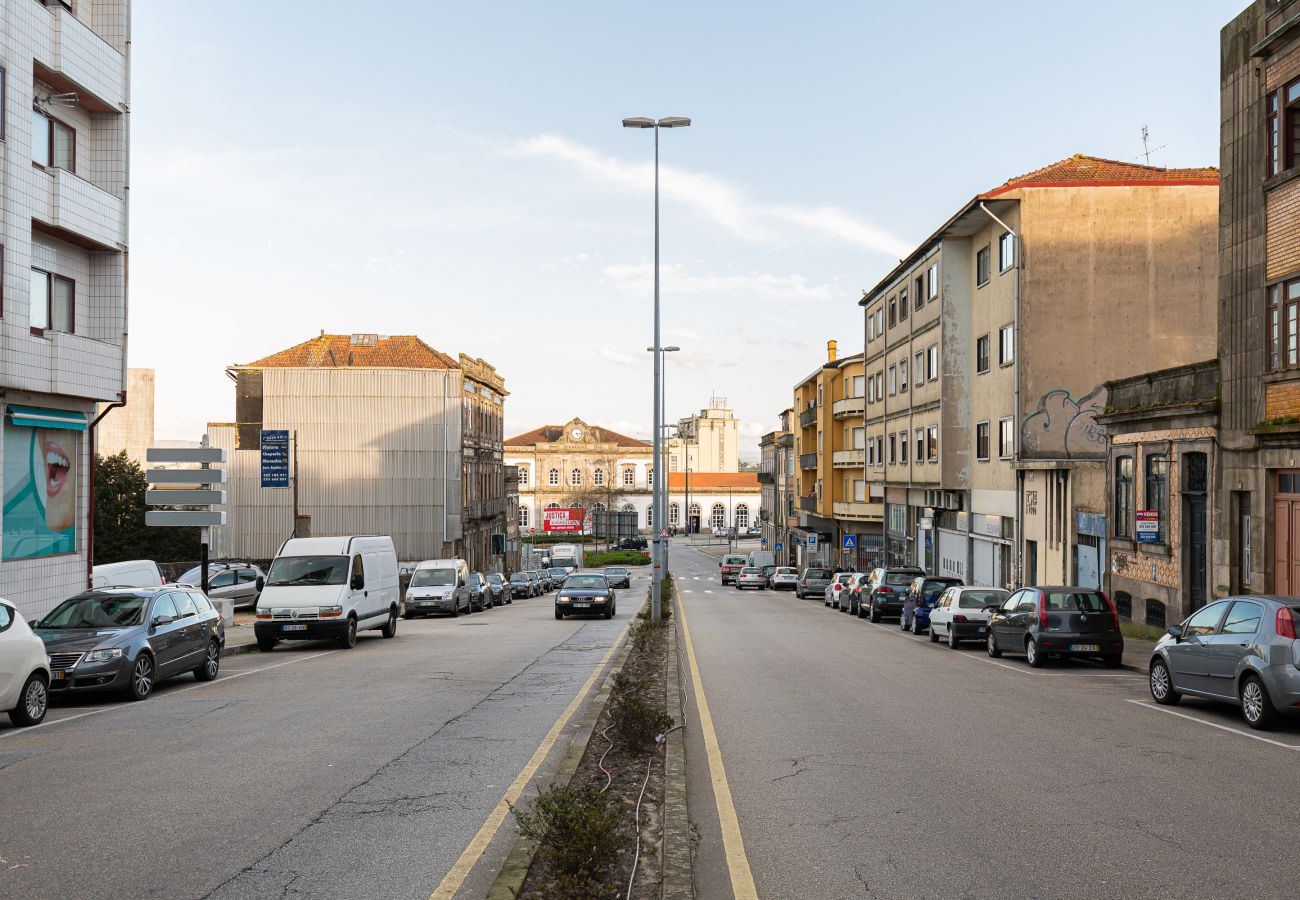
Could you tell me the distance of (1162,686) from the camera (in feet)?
46.5

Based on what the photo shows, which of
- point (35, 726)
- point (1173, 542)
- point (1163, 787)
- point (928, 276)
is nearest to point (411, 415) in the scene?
point (928, 276)

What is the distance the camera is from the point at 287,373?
2453 inches

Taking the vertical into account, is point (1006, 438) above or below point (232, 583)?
above

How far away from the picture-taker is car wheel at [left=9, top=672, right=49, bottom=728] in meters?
12.0

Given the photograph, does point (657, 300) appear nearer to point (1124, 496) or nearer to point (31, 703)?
point (1124, 496)

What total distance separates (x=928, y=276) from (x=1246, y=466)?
23855mm

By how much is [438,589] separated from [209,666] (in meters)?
20.9

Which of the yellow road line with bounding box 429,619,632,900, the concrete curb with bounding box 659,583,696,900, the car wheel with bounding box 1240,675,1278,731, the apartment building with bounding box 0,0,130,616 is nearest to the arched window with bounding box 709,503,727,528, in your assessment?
the apartment building with bounding box 0,0,130,616

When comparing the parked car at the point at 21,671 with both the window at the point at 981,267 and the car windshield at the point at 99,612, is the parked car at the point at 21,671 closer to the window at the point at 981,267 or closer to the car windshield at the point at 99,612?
the car windshield at the point at 99,612

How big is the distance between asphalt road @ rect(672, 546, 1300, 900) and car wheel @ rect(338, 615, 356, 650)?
9.71 metres

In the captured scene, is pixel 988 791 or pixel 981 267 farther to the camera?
pixel 981 267

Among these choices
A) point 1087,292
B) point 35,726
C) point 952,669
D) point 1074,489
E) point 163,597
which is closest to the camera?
point 35,726

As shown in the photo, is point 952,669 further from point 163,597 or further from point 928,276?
point 928,276

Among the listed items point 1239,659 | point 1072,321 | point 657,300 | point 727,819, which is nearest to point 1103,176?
point 1072,321
